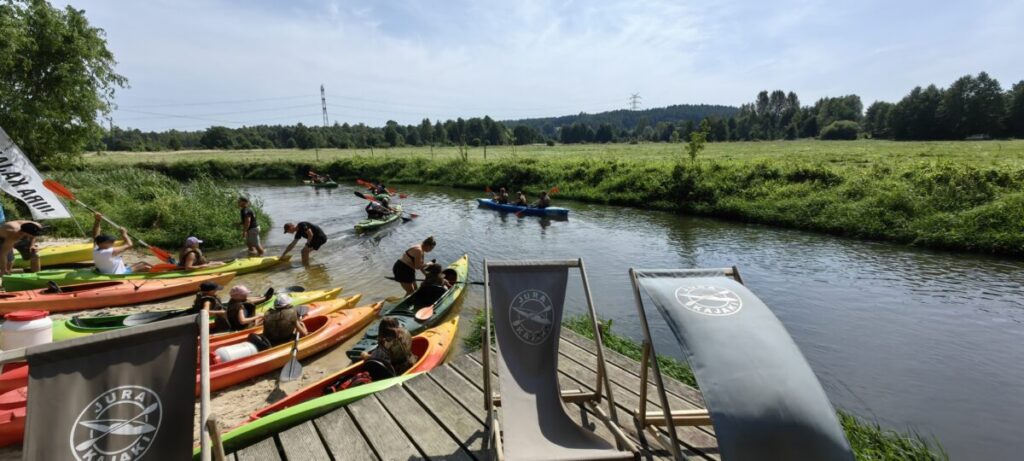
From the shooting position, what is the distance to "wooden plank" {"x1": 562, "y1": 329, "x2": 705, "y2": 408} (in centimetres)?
500

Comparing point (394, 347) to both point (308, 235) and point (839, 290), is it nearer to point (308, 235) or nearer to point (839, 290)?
point (308, 235)

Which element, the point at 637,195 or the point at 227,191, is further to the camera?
the point at 637,195

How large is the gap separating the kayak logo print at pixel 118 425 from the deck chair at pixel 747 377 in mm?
3478

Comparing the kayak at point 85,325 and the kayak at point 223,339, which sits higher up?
the kayak at point 85,325

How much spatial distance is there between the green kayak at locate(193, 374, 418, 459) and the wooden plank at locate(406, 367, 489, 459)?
50cm

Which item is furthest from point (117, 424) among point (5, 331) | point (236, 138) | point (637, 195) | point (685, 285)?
point (236, 138)

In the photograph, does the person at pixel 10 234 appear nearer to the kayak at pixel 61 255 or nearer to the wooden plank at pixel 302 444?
the kayak at pixel 61 255

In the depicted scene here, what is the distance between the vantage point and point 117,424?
2773 mm

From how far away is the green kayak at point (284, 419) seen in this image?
4414mm

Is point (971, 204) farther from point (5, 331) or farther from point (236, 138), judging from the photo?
point (236, 138)

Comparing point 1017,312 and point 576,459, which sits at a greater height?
point 576,459

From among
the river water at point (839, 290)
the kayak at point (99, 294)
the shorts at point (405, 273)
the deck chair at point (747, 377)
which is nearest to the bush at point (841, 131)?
the river water at point (839, 290)

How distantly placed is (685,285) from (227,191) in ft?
70.7

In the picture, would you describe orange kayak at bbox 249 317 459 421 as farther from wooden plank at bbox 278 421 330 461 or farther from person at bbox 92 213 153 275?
person at bbox 92 213 153 275
